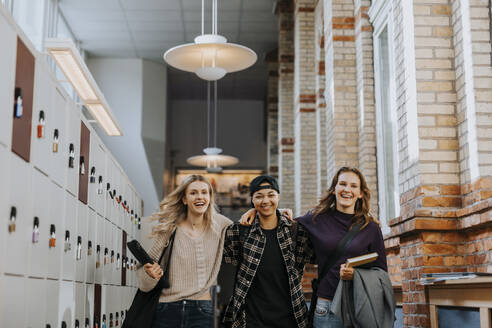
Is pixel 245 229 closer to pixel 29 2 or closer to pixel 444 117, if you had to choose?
pixel 444 117

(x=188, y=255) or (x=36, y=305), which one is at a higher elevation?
(x=188, y=255)

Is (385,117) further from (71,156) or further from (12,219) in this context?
(12,219)

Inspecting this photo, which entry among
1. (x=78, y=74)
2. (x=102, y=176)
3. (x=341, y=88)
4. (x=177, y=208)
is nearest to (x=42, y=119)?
(x=177, y=208)

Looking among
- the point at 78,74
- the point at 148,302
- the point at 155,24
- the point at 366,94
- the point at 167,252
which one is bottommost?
the point at 148,302

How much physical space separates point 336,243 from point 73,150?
2.11 metres

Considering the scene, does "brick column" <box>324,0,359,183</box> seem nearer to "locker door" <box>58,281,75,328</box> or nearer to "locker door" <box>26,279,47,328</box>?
"locker door" <box>58,281,75,328</box>

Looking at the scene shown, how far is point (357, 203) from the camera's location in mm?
3686

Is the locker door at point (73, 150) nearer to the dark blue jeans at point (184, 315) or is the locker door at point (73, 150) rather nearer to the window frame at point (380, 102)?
the dark blue jeans at point (184, 315)

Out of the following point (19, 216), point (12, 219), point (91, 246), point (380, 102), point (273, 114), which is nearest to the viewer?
point (12, 219)

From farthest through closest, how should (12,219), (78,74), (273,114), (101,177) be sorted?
1. (273,114)
2. (78,74)
3. (101,177)
4. (12,219)

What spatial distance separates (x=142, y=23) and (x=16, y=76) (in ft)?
35.5

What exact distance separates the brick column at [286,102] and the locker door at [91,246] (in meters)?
7.92

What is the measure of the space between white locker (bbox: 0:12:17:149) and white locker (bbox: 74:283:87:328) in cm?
197

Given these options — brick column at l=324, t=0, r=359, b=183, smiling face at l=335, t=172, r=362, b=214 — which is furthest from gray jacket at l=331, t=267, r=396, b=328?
brick column at l=324, t=0, r=359, b=183
